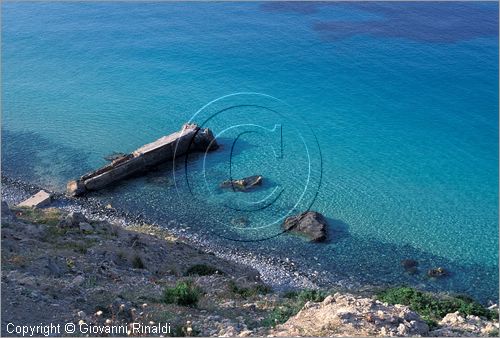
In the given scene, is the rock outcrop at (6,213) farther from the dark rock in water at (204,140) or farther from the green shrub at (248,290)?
the dark rock in water at (204,140)

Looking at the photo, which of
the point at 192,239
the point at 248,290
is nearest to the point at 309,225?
the point at 192,239

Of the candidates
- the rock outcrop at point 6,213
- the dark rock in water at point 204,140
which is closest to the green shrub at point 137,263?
the rock outcrop at point 6,213

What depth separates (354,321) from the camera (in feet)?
63.8

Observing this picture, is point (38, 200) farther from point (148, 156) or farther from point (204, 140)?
point (204, 140)

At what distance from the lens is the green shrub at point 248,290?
25.7m

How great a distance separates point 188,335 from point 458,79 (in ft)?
163

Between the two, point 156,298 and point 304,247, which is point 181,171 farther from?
point 156,298

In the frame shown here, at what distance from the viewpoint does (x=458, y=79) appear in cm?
5862

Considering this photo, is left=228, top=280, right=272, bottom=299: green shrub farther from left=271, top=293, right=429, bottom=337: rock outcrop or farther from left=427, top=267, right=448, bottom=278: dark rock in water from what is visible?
left=427, top=267, right=448, bottom=278: dark rock in water

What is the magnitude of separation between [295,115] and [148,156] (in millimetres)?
16872

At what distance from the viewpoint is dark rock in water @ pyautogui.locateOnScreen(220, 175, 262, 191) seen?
4191 centimetres

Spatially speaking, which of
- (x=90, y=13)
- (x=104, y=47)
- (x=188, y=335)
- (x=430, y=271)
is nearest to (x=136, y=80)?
(x=104, y=47)

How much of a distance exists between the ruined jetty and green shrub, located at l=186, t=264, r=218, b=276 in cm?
1633

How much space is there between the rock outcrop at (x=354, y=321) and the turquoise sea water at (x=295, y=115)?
11.7 meters
